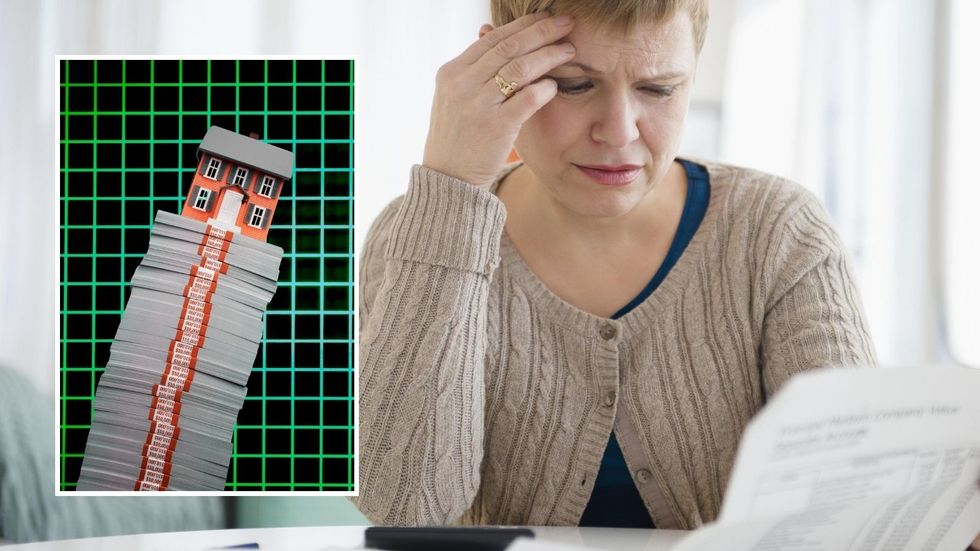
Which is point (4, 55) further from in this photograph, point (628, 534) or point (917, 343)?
point (917, 343)

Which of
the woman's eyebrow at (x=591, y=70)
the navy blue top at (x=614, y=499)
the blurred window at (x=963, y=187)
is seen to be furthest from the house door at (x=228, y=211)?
the blurred window at (x=963, y=187)

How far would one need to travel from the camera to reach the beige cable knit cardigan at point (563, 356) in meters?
0.82

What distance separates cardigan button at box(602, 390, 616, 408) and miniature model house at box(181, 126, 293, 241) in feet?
1.41

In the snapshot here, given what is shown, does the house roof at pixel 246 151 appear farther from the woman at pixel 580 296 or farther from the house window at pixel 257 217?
the woman at pixel 580 296

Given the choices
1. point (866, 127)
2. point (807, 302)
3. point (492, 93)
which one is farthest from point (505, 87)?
point (866, 127)

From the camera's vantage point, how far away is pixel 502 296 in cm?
99

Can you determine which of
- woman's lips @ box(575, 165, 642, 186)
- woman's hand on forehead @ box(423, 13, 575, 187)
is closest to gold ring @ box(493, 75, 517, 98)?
woman's hand on forehead @ box(423, 13, 575, 187)

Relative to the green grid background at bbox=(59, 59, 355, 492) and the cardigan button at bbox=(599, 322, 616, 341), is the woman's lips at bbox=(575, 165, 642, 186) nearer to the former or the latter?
the cardigan button at bbox=(599, 322, 616, 341)

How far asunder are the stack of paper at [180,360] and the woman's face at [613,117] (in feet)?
1.16

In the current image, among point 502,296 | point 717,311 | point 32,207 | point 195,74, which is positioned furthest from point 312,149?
point 717,311

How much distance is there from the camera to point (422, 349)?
32.3 inches

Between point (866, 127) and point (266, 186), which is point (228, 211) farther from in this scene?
point (866, 127)

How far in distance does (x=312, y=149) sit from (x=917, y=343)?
2.31 meters

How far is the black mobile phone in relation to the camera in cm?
56
